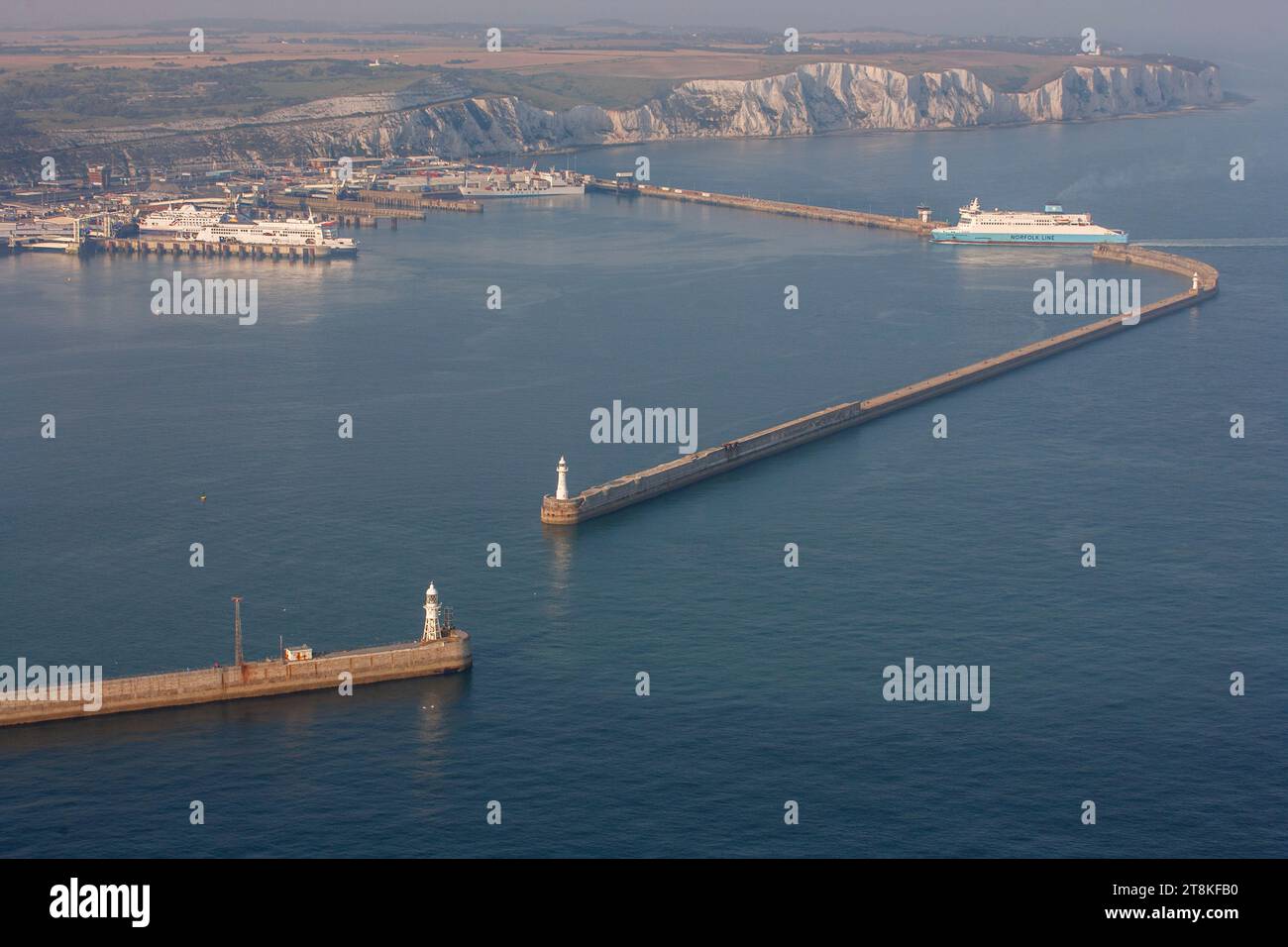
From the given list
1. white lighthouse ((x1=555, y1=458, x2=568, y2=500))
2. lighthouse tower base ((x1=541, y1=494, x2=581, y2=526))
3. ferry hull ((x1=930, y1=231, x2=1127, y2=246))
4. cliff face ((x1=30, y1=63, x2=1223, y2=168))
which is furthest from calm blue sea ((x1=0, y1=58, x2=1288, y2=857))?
cliff face ((x1=30, y1=63, x2=1223, y2=168))

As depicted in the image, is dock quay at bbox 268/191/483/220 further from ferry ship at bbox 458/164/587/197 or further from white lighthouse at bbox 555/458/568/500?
white lighthouse at bbox 555/458/568/500

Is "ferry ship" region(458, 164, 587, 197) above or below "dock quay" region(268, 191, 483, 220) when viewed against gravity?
above

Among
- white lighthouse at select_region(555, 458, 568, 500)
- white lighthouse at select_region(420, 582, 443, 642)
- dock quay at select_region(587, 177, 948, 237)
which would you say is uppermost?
dock quay at select_region(587, 177, 948, 237)

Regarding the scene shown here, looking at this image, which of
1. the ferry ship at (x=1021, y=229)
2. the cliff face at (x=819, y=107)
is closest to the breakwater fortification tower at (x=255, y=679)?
the ferry ship at (x=1021, y=229)

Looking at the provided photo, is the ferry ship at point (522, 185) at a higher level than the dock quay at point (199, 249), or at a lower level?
higher

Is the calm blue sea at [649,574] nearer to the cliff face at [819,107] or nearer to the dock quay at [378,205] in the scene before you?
the dock quay at [378,205]

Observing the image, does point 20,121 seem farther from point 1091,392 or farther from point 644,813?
point 644,813
